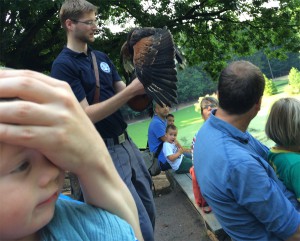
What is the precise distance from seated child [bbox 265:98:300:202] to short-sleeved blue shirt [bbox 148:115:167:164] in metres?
3.56

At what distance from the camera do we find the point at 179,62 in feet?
8.74

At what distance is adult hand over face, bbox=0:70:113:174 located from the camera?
53 cm

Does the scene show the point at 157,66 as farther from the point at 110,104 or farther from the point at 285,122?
the point at 285,122

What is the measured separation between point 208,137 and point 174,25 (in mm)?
8281

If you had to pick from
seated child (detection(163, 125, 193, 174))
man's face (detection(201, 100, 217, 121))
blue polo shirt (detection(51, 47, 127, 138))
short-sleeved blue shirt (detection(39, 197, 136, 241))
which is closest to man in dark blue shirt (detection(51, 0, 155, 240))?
blue polo shirt (detection(51, 47, 127, 138))

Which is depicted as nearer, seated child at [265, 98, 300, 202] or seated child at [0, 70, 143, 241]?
seated child at [0, 70, 143, 241]

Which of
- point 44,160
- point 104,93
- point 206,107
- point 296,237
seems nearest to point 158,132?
point 206,107

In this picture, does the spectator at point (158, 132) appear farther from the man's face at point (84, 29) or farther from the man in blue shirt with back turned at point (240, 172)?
the man in blue shirt with back turned at point (240, 172)

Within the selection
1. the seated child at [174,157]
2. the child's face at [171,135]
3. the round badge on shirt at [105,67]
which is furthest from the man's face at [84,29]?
the child's face at [171,135]

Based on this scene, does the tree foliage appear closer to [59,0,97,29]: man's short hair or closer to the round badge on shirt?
[59,0,97,29]: man's short hair

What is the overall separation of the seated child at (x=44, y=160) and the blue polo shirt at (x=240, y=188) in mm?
1351

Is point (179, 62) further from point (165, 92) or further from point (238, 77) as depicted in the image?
point (238, 77)

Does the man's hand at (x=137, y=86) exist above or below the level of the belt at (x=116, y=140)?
above

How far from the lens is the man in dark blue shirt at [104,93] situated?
2.46 meters
